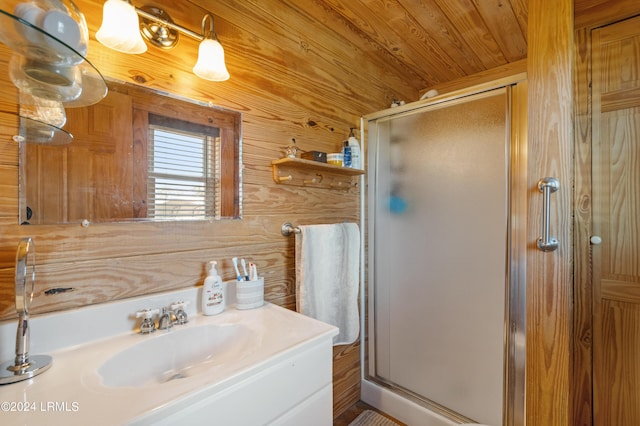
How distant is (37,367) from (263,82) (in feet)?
3.82

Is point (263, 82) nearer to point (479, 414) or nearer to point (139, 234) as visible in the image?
point (139, 234)

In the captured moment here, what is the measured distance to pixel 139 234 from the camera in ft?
3.02

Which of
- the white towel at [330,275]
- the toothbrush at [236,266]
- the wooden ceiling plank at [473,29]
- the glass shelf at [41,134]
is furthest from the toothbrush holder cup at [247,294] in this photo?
the wooden ceiling plank at [473,29]

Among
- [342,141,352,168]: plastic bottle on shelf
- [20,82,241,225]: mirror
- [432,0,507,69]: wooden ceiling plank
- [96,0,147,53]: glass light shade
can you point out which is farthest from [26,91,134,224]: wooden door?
[432,0,507,69]: wooden ceiling plank

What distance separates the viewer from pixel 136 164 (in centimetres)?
92

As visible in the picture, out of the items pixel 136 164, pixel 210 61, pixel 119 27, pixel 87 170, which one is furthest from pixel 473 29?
pixel 87 170

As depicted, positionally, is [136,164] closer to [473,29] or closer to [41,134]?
[41,134]

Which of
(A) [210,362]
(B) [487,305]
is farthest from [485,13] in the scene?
(A) [210,362]

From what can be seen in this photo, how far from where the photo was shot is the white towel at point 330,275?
1.30m

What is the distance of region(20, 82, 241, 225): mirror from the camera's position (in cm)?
78

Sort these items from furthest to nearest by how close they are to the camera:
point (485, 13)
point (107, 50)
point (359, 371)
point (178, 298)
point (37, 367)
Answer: point (359, 371) < point (485, 13) < point (178, 298) < point (107, 50) < point (37, 367)

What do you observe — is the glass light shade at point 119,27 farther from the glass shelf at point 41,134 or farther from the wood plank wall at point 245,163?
the glass shelf at point 41,134

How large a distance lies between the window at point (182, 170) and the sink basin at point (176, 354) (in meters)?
0.38

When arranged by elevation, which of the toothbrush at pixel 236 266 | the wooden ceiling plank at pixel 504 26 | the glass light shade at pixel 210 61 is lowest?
the toothbrush at pixel 236 266
